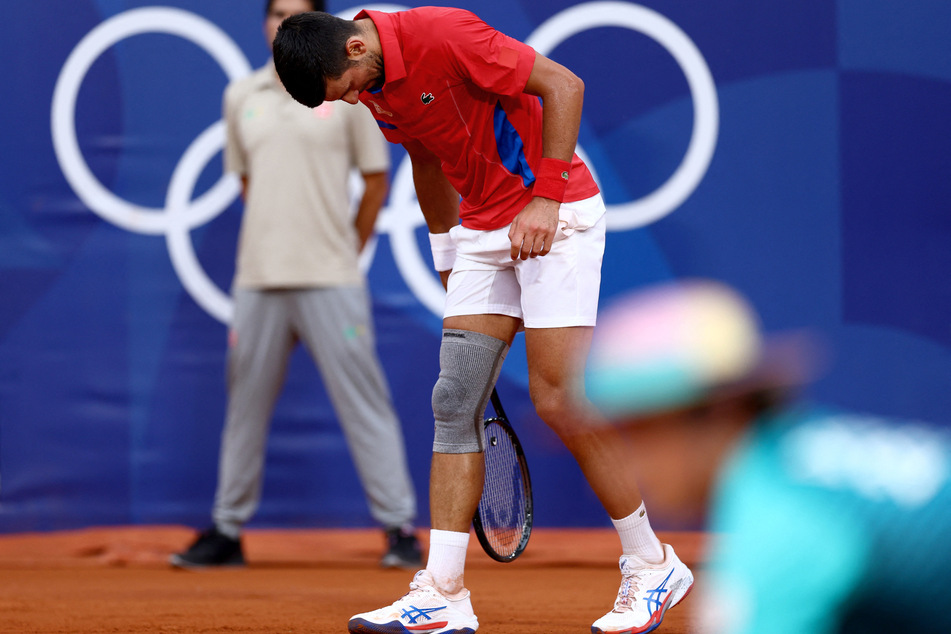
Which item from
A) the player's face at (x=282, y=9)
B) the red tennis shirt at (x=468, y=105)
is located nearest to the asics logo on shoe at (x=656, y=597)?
the red tennis shirt at (x=468, y=105)

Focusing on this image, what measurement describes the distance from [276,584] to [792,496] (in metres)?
3.19

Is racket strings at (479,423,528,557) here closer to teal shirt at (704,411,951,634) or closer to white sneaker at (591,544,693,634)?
white sneaker at (591,544,693,634)

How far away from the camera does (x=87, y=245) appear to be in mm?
4730

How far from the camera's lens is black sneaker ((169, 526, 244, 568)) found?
4234 millimetres

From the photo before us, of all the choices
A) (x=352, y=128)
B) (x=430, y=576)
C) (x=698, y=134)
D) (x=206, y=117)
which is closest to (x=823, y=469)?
(x=430, y=576)

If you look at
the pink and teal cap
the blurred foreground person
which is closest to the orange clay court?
the pink and teal cap

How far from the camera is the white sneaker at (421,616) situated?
8.52ft

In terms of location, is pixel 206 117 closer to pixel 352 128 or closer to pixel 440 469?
pixel 352 128

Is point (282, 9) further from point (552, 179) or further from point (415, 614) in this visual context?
point (415, 614)

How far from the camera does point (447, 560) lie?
107 inches

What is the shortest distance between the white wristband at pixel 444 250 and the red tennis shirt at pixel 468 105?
18cm

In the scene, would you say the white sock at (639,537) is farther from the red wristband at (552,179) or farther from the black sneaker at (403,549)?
the black sneaker at (403,549)

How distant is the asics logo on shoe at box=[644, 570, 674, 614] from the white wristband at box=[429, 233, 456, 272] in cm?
104

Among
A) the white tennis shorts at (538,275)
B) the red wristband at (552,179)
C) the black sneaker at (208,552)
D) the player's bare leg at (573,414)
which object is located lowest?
the black sneaker at (208,552)
